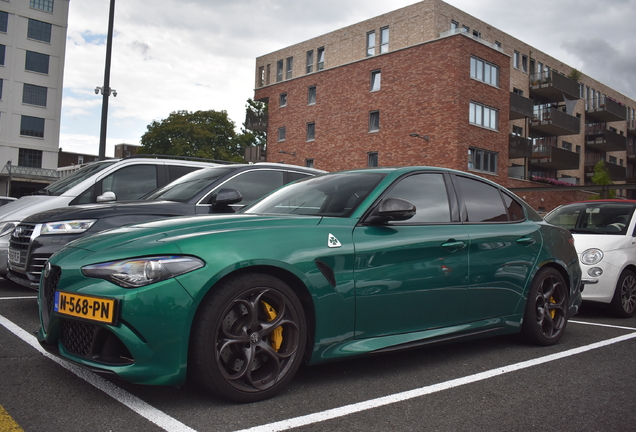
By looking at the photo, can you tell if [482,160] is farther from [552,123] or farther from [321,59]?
[321,59]

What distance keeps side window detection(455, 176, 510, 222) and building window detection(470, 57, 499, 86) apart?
2691cm

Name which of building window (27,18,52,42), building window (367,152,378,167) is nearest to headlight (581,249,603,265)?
building window (367,152,378,167)

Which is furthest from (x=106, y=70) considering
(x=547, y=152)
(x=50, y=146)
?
(x=50, y=146)

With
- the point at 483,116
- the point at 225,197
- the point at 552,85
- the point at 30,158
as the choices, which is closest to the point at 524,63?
the point at 552,85

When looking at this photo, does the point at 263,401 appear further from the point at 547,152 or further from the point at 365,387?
the point at 547,152

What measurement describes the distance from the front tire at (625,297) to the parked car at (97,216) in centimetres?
474

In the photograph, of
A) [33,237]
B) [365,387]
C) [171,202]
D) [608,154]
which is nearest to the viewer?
[365,387]

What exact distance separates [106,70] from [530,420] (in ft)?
44.8

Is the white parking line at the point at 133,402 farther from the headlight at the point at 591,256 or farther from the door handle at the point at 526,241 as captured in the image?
the headlight at the point at 591,256

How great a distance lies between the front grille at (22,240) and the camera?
5789 mm

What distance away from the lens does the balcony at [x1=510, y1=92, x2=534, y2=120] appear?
3391cm

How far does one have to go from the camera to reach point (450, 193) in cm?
459

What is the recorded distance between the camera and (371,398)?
337 cm

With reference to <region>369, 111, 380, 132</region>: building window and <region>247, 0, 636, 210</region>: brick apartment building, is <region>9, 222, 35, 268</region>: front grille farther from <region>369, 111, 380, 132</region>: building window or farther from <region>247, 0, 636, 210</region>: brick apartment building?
<region>369, 111, 380, 132</region>: building window
